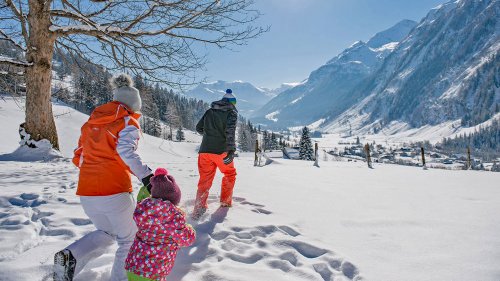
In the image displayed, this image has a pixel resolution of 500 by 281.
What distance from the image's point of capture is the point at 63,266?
229 cm

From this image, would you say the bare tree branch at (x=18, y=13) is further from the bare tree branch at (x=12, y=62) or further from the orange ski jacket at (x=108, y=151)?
the orange ski jacket at (x=108, y=151)

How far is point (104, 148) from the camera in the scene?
8.70ft

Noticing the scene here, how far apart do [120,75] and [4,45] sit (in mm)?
9511

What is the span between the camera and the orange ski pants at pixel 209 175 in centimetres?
470

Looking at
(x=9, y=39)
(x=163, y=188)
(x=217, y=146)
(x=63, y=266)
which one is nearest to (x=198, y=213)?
(x=217, y=146)

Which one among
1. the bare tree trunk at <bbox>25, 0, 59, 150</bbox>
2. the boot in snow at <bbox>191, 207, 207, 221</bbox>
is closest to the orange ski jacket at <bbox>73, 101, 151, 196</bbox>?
the boot in snow at <bbox>191, 207, 207, 221</bbox>

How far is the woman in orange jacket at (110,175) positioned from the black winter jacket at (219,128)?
2038mm

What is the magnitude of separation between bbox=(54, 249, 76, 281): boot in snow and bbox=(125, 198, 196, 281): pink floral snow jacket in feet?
1.34

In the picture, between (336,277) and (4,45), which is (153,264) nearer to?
(336,277)

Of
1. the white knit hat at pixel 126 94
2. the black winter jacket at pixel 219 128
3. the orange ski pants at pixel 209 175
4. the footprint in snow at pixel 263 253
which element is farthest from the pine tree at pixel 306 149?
the white knit hat at pixel 126 94

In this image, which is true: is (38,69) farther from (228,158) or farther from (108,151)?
(108,151)

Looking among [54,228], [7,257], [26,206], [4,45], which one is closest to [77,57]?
[4,45]

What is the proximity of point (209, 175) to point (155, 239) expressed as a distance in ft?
7.96

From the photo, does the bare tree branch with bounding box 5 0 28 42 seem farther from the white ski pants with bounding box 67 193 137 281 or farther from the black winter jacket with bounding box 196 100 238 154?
the white ski pants with bounding box 67 193 137 281
